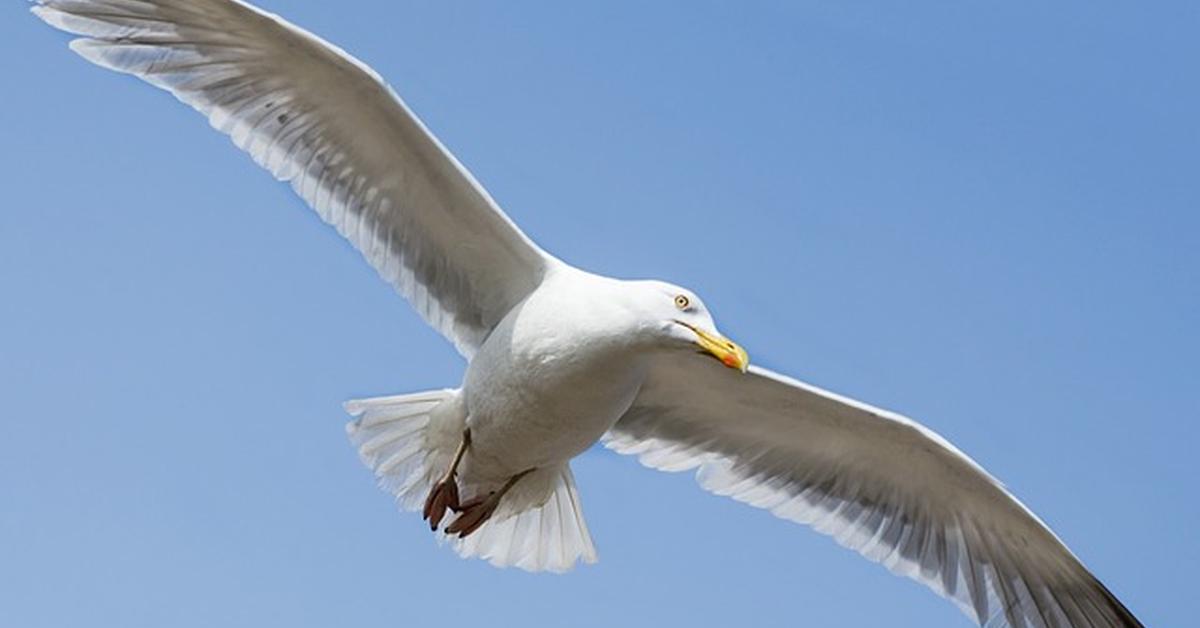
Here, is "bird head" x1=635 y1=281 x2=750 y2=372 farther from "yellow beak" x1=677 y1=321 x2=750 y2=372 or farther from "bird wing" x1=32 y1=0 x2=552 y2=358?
"bird wing" x1=32 y1=0 x2=552 y2=358

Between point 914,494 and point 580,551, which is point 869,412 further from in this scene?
point 580,551

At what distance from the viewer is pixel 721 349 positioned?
26.6 ft

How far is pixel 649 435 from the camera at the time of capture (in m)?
9.56

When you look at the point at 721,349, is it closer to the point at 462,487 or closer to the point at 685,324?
the point at 685,324

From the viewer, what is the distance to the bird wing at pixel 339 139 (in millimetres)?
8789

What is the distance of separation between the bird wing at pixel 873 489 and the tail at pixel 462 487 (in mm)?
423

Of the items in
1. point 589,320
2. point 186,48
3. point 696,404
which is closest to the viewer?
point 589,320

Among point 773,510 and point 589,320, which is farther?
point 773,510

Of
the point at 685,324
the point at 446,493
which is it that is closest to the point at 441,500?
the point at 446,493

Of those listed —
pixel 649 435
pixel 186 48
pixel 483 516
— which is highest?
pixel 186 48

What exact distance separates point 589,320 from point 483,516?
1169 mm

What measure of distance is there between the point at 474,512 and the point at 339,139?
5.05ft

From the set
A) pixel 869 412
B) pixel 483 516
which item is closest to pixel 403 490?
pixel 483 516

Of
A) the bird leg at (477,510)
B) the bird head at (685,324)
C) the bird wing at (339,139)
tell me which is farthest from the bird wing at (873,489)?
the bird head at (685,324)
